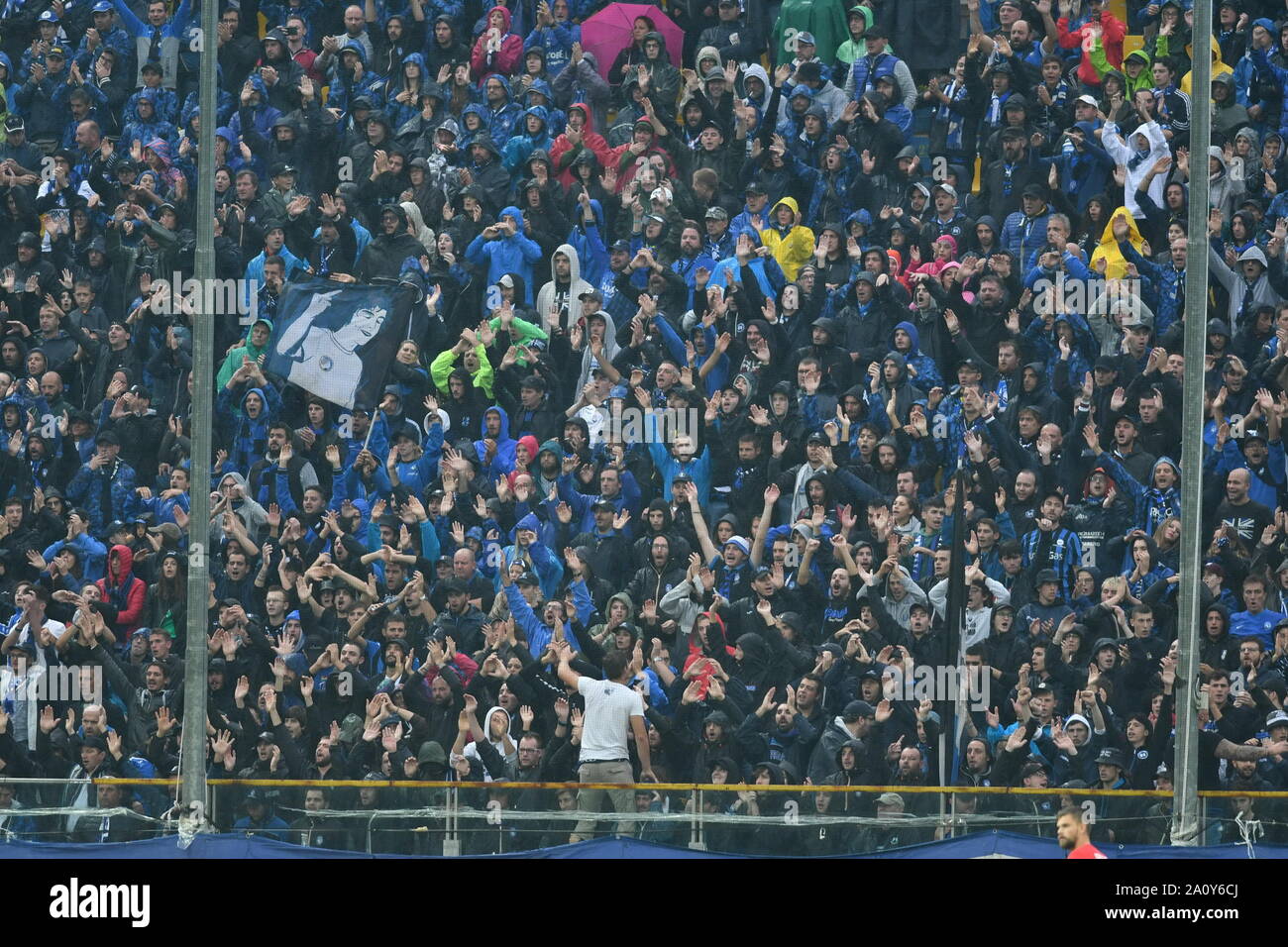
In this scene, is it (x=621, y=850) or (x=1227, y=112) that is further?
(x=1227, y=112)

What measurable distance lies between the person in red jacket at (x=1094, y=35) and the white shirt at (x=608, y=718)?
22.2 ft

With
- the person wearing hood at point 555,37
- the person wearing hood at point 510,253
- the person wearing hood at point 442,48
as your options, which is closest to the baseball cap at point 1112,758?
the person wearing hood at point 510,253

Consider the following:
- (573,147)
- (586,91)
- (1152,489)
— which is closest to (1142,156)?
(1152,489)

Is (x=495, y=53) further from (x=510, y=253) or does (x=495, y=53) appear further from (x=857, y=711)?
(x=857, y=711)

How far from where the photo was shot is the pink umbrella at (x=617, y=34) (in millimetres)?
19141

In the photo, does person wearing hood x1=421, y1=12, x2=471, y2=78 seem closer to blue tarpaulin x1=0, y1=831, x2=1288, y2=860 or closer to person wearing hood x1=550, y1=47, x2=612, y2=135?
person wearing hood x1=550, y1=47, x2=612, y2=135

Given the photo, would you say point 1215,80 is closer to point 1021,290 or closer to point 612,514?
point 1021,290

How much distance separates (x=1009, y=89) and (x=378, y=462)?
5885 millimetres

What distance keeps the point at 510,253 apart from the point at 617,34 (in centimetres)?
246

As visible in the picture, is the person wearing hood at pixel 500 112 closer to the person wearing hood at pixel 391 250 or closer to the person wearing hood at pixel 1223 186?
the person wearing hood at pixel 391 250

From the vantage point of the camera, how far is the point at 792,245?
695 inches

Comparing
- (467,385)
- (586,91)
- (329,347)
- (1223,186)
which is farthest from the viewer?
(586,91)
